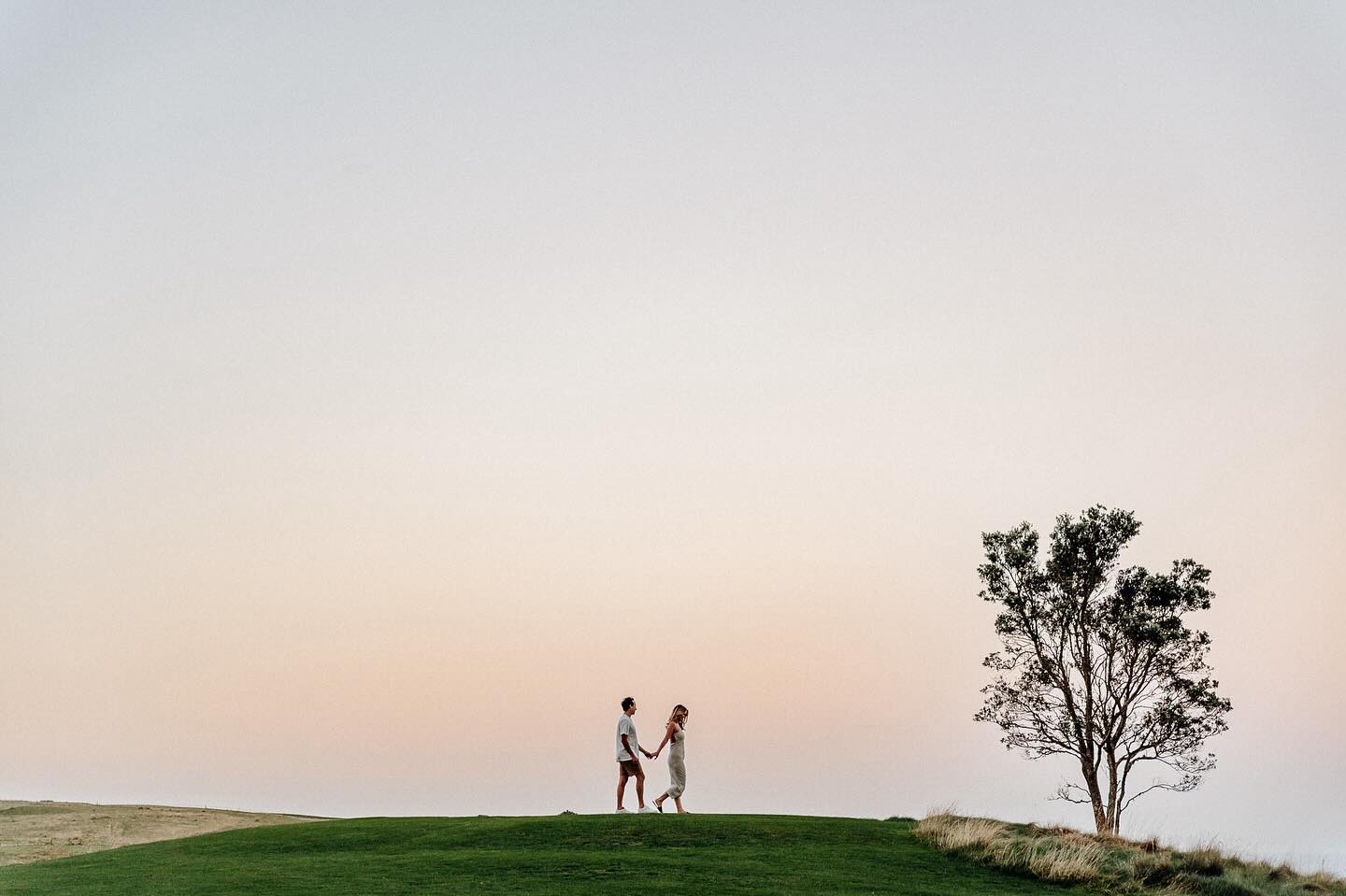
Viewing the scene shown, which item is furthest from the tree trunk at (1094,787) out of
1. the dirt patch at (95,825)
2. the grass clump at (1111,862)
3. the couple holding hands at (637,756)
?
the dirt patch at (95,825)

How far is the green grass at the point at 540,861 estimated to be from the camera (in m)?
18.9

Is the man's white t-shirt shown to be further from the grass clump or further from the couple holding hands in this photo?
the grass clump

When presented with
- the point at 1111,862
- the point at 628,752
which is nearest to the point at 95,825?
the point at 628,752

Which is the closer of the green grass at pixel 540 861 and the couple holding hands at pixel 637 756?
the green grass at pixel 540 861

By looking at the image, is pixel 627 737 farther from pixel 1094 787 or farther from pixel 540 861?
pixel 1094 787

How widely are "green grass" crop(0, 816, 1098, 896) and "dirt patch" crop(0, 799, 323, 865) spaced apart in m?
6.06

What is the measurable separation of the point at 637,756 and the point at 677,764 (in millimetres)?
1015

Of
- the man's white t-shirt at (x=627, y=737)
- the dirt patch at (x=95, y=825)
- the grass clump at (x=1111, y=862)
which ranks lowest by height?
the dirt patch at (x=95, y=825)

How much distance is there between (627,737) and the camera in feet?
91.6

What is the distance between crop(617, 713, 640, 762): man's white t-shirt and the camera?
27.9 metres

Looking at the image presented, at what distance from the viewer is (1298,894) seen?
82.2 ft

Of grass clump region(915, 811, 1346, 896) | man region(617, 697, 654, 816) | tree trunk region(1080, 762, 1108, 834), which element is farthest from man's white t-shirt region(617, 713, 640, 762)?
tree trunk region(1080, 762, 1108, 834)

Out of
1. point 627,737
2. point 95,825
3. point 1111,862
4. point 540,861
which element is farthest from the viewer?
point 95,825

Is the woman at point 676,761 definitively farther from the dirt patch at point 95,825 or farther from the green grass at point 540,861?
the dirt patch at point 95,825
